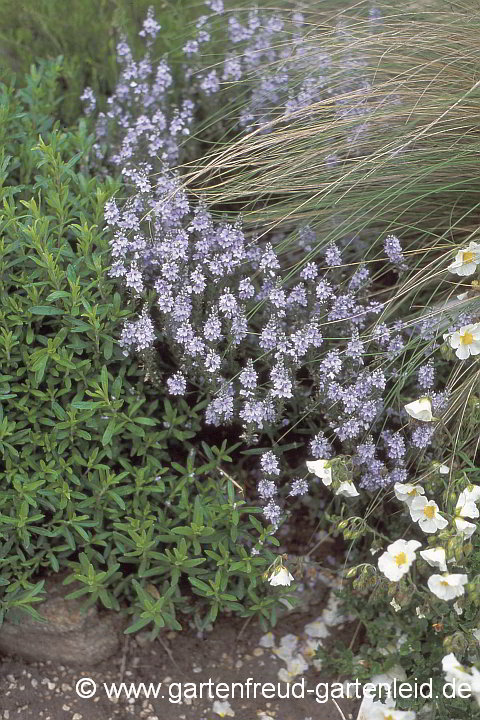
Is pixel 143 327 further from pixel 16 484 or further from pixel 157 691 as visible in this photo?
pixel 157 691

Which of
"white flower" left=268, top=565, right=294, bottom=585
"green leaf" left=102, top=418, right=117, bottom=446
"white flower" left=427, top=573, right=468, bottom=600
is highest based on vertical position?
"green leaf" left=102, top=418, right=117, bottom=446

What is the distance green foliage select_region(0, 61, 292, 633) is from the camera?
2.65 metres

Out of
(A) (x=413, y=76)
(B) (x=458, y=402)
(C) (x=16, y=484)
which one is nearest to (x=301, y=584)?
(B) (x=458, y=402)

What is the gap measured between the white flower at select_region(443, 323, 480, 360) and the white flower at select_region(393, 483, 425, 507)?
1.34ft

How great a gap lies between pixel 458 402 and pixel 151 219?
1.19m

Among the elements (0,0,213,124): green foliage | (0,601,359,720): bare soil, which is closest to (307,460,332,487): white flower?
(0,601,359,720): bare soil

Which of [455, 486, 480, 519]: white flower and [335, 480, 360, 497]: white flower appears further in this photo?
[335, 480, 360, 497]: white flower

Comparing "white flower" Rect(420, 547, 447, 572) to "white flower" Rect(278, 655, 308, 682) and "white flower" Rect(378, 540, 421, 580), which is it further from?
"white flower" Rect(278, 655, 308, 682)

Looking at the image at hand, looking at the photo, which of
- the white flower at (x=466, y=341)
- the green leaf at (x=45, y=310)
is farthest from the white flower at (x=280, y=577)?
the green leaf at (x=45, y=310)

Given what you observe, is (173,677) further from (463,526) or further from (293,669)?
(463,526)

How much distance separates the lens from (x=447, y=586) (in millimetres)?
2352

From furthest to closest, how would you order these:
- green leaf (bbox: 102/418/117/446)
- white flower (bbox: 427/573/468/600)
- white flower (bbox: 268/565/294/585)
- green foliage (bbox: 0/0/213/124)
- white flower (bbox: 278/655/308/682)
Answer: green foliage (bbox: 0/0/213/124), white flower (bbox: 278/655/308/682), green leaf (bbox: 102/418/117/446), white flower (bbox: 268/565/294/585), white flower (bbox: 427/573/468/600)

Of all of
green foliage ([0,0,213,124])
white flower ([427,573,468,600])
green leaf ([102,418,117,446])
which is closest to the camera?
white flower ([427,573,468,600])

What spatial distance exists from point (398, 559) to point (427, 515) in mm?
186
